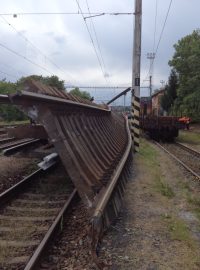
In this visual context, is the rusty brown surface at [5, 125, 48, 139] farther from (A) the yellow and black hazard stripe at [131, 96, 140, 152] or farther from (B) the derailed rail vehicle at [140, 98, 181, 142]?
(B) the derailed rail vehicle at [140, 98, 181, 142]

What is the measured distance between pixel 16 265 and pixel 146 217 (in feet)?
10.4

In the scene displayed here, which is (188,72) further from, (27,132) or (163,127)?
(27,132)

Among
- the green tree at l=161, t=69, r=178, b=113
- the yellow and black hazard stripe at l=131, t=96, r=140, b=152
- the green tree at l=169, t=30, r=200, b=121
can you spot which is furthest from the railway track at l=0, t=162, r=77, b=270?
the green tree at l=161, t=69, r=178, b=113

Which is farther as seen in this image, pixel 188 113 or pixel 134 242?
pixel 188 113

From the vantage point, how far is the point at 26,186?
34.8 ft

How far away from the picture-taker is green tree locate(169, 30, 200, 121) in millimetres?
50781

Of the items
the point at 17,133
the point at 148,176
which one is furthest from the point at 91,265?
the point at 148,176

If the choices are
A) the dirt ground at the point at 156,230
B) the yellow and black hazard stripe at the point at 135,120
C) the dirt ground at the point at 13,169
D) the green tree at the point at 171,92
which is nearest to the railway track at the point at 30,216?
the dirt ground at the point at 13,169

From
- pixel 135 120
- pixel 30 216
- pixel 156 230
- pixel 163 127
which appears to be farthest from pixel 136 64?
pixel 156 230

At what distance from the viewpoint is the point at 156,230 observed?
7.54m

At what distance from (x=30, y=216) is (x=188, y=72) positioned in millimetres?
52487

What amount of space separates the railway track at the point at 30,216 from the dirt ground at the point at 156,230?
0.91 meters

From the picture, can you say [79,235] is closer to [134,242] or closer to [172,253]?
[134,242]

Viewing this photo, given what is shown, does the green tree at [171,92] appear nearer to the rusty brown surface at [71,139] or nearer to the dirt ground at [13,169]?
the dirt ground at [13,169]
